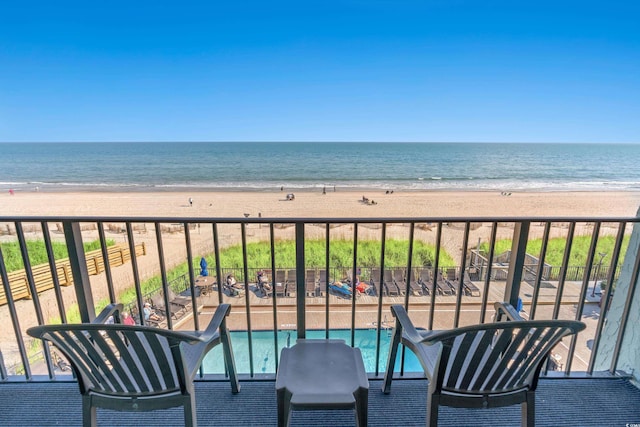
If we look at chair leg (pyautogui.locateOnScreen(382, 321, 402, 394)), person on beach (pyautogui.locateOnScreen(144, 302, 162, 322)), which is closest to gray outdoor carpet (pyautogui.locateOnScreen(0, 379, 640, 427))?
chair leg (pyautogui.locateOnScreen(382, 321, 402, 394))

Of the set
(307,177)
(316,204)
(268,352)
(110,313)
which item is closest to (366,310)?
(268,352)

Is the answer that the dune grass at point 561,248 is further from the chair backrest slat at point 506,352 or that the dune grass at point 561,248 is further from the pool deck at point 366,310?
the chair backrest slat at point 506,352

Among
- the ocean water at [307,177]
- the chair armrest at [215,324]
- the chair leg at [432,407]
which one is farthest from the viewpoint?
the ocean water at [307,177]

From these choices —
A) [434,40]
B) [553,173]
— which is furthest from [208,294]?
[553,173]

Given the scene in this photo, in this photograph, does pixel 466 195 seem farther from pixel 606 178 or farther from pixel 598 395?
pixel 598 395

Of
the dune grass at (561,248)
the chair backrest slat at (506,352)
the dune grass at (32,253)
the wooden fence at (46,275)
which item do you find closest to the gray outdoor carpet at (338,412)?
the chair backrest slat at (506,352)

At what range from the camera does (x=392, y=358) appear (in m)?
1.50

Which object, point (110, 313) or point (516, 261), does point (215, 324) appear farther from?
point (516, 261)

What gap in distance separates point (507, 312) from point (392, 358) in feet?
1.99

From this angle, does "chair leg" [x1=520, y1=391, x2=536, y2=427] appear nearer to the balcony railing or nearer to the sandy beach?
the balcony railing

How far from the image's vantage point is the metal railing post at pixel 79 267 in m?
1.48

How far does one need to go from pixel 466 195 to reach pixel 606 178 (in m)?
14.3

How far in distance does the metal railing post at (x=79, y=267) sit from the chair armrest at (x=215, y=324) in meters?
0.79

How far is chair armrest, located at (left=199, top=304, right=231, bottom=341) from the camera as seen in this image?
3.89 ft
